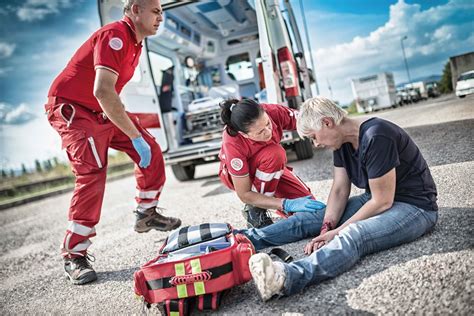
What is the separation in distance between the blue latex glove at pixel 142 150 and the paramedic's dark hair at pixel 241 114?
0.69 metres

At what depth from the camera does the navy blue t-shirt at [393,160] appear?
1741 mm

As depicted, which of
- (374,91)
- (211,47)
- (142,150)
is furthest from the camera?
(374,91)

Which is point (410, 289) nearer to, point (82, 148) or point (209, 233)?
point (209, 233)

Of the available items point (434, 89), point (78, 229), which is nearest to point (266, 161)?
point (78, 229)

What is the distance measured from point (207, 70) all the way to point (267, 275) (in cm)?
669

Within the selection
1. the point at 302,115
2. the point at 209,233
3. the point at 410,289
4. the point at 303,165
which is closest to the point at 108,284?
the point at 209,233

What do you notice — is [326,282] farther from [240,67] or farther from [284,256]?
[240,67]

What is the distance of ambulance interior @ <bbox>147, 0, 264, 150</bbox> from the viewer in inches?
229

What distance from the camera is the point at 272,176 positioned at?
8.88ft

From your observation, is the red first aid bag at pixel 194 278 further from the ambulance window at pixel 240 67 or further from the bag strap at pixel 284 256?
the ambulance window at pixel 240 67

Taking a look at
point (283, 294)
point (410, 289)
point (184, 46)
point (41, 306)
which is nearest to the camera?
point (410, 289)

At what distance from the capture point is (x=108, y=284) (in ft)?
7.98

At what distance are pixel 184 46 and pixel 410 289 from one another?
19.7 ft

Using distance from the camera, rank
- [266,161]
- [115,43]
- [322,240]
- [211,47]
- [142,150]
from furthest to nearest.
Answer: [211,47] < [142,150] < [266,161] < [115,43] < [322,240]
